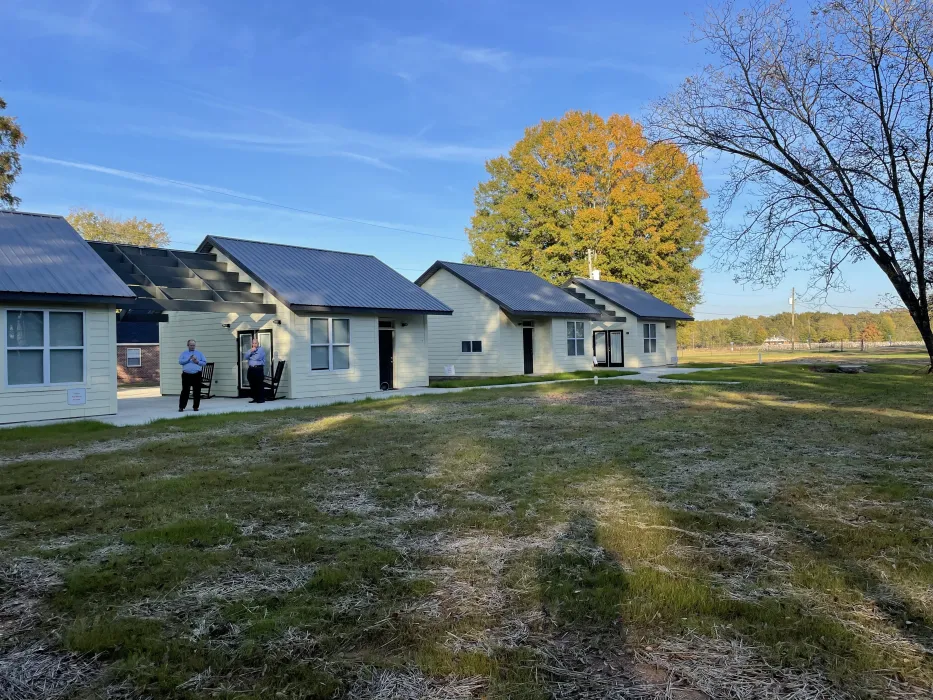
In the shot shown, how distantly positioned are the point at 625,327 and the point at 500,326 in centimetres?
866

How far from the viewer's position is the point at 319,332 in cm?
1672

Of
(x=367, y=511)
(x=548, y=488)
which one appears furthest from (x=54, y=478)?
(x=548, y=488)

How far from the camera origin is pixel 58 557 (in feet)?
13.4

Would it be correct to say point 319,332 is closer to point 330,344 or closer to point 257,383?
point 330,344

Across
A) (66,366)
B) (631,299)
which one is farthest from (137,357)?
(631,299)

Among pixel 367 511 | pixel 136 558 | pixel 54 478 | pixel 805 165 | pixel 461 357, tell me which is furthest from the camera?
pixel 461 357

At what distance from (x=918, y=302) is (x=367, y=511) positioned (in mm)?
18913

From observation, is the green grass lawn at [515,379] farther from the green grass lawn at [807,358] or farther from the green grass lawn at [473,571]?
the green grass lawn at [473,571]

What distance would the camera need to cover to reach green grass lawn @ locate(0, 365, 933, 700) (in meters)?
2.64

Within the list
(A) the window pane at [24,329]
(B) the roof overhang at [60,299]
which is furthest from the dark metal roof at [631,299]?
(A) the window pane at [24,329]

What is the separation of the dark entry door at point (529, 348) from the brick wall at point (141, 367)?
17627mm

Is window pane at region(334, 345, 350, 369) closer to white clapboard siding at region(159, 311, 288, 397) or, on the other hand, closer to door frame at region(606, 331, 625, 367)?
white clapboard siding at region(159, 311, 288, 397)

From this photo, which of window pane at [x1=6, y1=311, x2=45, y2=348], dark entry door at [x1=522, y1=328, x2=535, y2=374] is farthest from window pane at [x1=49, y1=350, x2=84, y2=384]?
dark entry door at [x1=522, y1=328, x2=535, y2=374]

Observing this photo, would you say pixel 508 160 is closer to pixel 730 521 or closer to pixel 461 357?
pixel 461 357
